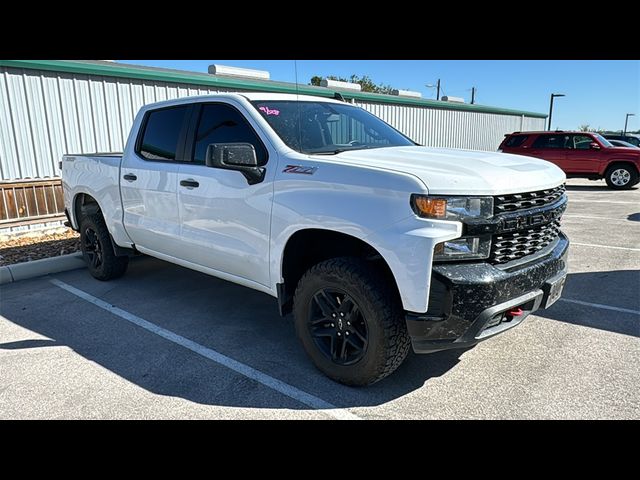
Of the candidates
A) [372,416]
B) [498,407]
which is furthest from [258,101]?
[498,407]

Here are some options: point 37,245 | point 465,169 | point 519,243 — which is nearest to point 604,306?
point 519,243

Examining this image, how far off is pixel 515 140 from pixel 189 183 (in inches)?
582

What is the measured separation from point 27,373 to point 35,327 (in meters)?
1.04

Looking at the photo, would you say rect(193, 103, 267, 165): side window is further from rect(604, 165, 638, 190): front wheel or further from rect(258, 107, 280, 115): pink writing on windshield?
rect(604, 165, 638, 190): front wheel

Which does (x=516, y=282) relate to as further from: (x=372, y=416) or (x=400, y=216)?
(x=372, y=416)

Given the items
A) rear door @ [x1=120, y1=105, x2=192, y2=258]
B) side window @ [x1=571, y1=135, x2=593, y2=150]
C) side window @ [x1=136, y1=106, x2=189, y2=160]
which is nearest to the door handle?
rear door @ [x1=120, y1=105, x2=192, y2=258]

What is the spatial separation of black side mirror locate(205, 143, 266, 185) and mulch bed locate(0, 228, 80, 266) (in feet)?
14.7

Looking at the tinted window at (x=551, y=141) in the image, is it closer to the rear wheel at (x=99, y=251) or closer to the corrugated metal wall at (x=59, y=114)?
the corrugated metal wall at (x=59, y=114)

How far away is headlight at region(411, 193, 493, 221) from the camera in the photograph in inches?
108

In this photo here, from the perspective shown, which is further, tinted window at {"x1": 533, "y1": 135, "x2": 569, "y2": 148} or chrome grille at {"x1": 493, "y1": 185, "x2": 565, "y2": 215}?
tinted window at {"x1": 533, "y1": 135, "x2": 569, "y2": 148}
